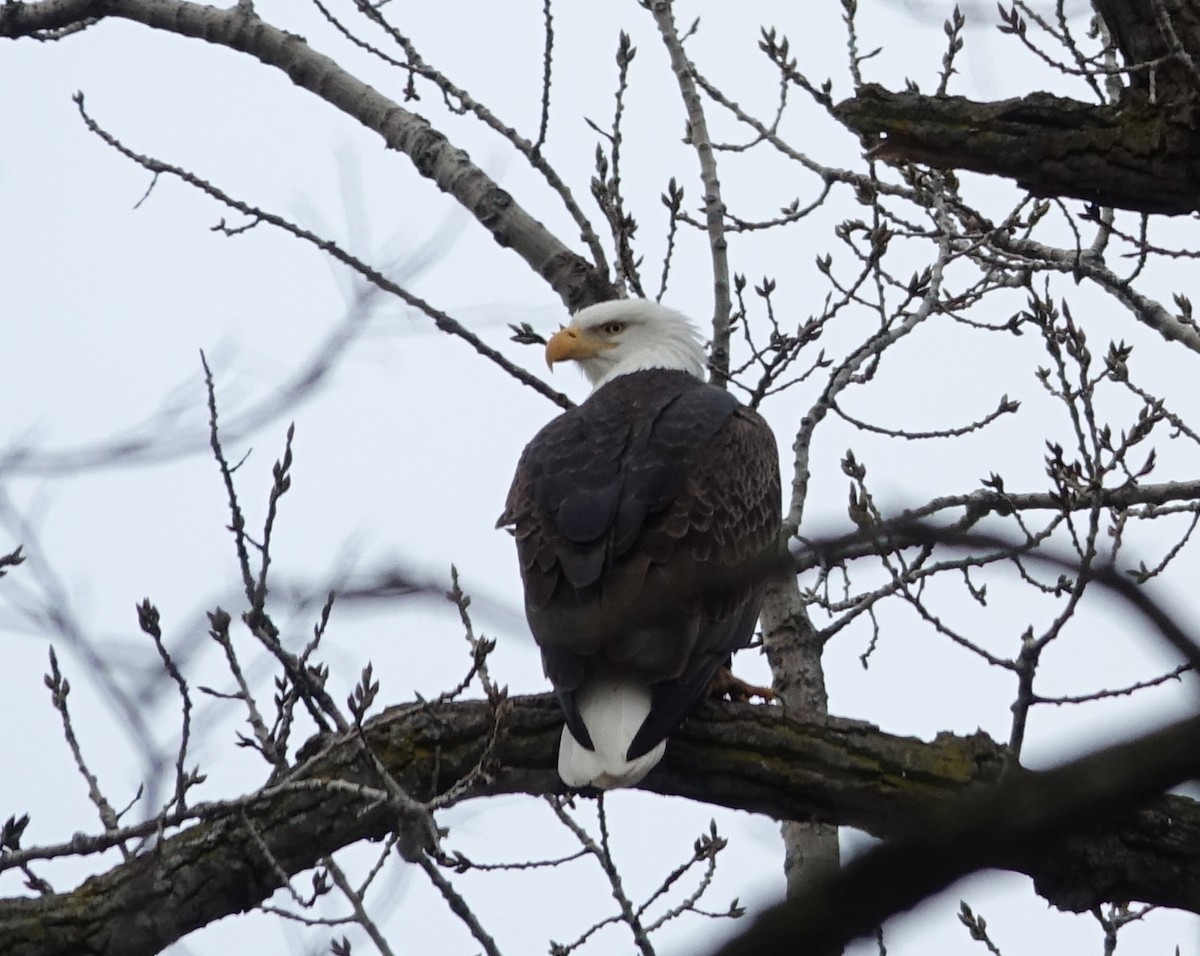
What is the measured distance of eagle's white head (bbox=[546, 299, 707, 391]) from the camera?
6.16 metres

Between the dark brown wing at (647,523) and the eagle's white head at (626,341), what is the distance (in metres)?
0.78

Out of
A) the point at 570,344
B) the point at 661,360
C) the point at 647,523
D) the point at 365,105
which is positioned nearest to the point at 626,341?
the point at 661,360

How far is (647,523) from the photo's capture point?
14.9ft

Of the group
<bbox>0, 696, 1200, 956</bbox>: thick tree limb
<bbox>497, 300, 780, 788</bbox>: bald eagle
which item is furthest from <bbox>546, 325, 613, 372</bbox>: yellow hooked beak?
<bbox>0, 696, 1200, 956</bbox>: thick tree limb

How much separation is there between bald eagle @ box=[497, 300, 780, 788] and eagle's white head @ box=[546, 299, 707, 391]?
1.55 ft

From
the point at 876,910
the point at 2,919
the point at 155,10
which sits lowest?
the point at 876,910

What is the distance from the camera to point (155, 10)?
21.1ft

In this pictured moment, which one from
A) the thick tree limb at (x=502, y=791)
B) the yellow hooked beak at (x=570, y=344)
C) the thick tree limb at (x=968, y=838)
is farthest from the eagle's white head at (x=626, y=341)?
the thick tree limb at (x=968, y=838)

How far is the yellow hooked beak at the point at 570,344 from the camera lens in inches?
243

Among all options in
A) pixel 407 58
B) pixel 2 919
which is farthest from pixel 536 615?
pixel 407 58

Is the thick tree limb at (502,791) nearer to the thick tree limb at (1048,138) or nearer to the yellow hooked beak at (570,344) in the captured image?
the thick tree limb at (1048,138)

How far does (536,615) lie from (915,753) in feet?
3.69

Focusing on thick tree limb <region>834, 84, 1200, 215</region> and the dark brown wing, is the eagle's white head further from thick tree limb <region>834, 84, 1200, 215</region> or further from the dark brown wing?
thick tree limb <region>834, 84, 1200, 215</region>

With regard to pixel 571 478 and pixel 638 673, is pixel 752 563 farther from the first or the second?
pixel 571 478
